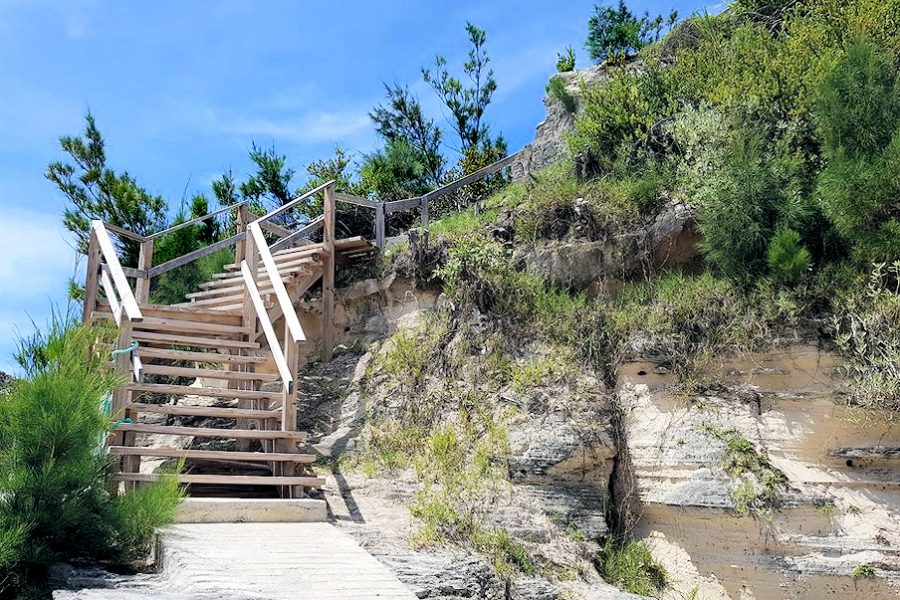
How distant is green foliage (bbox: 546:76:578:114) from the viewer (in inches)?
581

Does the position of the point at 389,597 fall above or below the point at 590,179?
below

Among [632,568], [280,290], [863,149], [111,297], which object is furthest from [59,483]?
[863,149]

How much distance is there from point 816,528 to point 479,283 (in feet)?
14.9

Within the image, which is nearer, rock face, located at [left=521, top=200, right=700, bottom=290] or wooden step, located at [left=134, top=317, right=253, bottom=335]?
wooden step, located at [left=134, top=317, right=253, bottom=335]

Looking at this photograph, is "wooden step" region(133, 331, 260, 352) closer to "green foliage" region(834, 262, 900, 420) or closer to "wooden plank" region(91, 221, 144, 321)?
"wooden plank" region(91, 221, 144, 321)

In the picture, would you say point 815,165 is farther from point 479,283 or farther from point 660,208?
point 479,283

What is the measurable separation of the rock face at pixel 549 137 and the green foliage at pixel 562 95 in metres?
0.08

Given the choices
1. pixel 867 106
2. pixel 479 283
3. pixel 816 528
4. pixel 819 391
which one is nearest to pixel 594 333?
pixel 479 283

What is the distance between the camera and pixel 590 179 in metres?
11.0

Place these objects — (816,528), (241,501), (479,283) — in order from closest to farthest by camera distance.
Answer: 1. (241,501)
2. (816,528)
3. (479,283)

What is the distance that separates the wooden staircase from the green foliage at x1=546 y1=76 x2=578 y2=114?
18.1ft

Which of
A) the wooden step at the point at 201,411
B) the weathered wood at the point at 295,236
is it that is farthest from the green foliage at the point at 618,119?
the wooden step at the point at 201,411

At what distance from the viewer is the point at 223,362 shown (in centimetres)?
844

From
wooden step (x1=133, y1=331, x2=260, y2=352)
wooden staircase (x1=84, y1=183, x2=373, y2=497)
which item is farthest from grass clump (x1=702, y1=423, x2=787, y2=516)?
wooden step (x1=133, y1=331, x2=260, y2=352)
